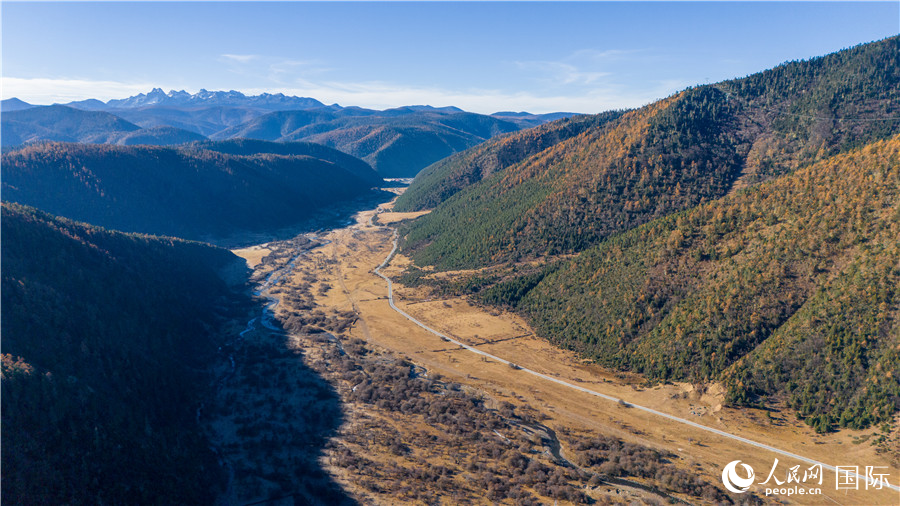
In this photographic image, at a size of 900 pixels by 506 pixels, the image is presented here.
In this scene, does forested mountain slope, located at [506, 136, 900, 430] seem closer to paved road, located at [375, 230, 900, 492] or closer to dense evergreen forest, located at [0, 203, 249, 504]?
paved road, located at [375, 230, 900, 492]

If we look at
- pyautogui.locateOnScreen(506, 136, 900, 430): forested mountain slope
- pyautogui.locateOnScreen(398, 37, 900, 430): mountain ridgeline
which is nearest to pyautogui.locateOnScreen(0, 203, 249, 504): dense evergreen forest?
pyautogui.locateOnScreen(398, 37, 900, 430): mountain ridgeline

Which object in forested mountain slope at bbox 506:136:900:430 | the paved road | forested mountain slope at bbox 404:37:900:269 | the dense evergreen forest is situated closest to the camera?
the dense evergreen forest

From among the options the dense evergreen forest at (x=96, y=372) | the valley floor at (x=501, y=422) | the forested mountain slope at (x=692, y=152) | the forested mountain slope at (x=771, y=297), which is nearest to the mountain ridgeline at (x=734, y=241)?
the forested mountain slope at (x=771, y=297)

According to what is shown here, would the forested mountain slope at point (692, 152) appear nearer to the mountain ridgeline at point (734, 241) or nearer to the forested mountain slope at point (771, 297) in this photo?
the mountain ridgeline at point (734, 241)

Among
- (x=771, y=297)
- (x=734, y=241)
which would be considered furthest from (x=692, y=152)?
(x=771, y=297)

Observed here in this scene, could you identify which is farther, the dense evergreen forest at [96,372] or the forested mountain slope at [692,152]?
the forested mountain slope at [692,152]
